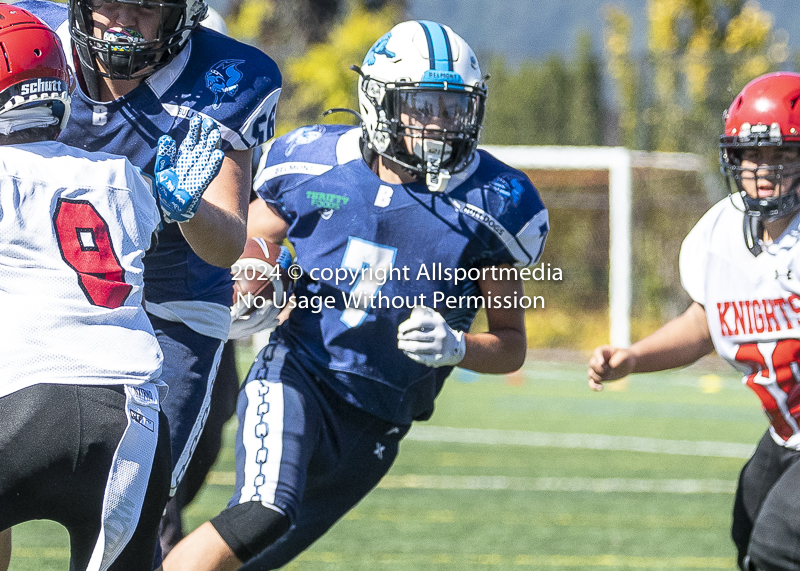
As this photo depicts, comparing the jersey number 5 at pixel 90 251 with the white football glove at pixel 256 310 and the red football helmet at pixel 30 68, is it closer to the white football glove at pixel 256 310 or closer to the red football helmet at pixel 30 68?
the red football helmet at pixel 30 68

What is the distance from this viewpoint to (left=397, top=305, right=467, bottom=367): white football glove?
3.06 metres

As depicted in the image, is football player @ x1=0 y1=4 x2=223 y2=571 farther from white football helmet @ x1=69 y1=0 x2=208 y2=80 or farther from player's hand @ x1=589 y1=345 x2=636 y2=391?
player's hand @ x1=589 y1=345 x2=636 y2=391

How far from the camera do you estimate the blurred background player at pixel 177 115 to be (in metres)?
2.85

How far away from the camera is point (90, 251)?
2.18 m

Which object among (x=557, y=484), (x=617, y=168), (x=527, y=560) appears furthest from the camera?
(x=617, y=168)

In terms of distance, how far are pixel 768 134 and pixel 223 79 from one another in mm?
1581

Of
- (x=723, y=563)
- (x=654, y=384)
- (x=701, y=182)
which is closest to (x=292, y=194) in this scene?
(x=723, y=563)

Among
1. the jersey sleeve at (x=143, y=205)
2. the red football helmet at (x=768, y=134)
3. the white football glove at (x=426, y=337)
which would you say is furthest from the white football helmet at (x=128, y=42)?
the red football helmet at (x=768, y=134)

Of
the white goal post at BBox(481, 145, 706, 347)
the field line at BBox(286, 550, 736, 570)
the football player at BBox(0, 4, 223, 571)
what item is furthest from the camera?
the white goal post at BBox(481, 145, 706, 347)

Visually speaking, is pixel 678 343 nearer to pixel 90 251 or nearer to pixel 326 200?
pixel 326 200

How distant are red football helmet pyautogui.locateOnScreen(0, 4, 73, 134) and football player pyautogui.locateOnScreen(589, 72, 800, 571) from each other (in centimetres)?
176

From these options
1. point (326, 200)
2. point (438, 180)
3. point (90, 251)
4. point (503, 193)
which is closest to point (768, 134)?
point (503, 193)

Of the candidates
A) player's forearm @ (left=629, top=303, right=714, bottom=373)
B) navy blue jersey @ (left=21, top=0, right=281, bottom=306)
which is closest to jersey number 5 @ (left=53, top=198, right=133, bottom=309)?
navy blue jersey @ (left=21, top=0, right=281, bottom=306)

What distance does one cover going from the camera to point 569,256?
1509 centimetres
